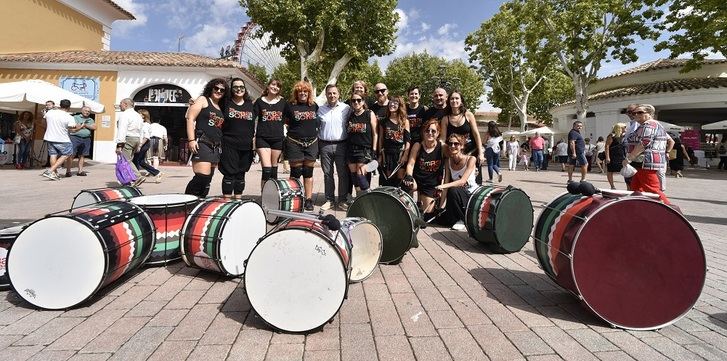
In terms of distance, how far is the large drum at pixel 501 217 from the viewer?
4.40m

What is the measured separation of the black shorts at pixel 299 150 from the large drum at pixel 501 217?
8.96ft

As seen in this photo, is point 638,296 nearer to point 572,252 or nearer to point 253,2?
point 572,252

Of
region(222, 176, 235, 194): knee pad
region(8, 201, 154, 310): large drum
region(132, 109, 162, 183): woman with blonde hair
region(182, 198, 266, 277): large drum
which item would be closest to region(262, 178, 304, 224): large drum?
region(222, 176, 235, 194): knee pad

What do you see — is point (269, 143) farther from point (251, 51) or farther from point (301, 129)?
point (251, 51)

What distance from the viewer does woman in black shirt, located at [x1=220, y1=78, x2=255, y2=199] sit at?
5.36 m

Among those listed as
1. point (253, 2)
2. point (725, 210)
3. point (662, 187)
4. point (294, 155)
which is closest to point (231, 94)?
point (294, 155)

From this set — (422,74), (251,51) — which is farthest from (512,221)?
(422,74)

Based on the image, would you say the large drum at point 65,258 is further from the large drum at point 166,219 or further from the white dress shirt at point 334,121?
the white dress shirt at point 334,121

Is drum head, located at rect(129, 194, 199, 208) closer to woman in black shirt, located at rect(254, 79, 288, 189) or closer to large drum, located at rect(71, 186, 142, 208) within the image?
large drum, located at rect(71, 186, 142, 208)

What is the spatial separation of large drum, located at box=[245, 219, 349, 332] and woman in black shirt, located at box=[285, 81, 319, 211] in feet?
12.4

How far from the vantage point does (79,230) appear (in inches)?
103

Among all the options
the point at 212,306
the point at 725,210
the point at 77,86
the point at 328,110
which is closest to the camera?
the point at 212,306

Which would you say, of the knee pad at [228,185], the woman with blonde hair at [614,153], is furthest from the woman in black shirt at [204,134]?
the woman with blonde hair at [614,153]

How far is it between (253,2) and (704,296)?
20.9 meters
